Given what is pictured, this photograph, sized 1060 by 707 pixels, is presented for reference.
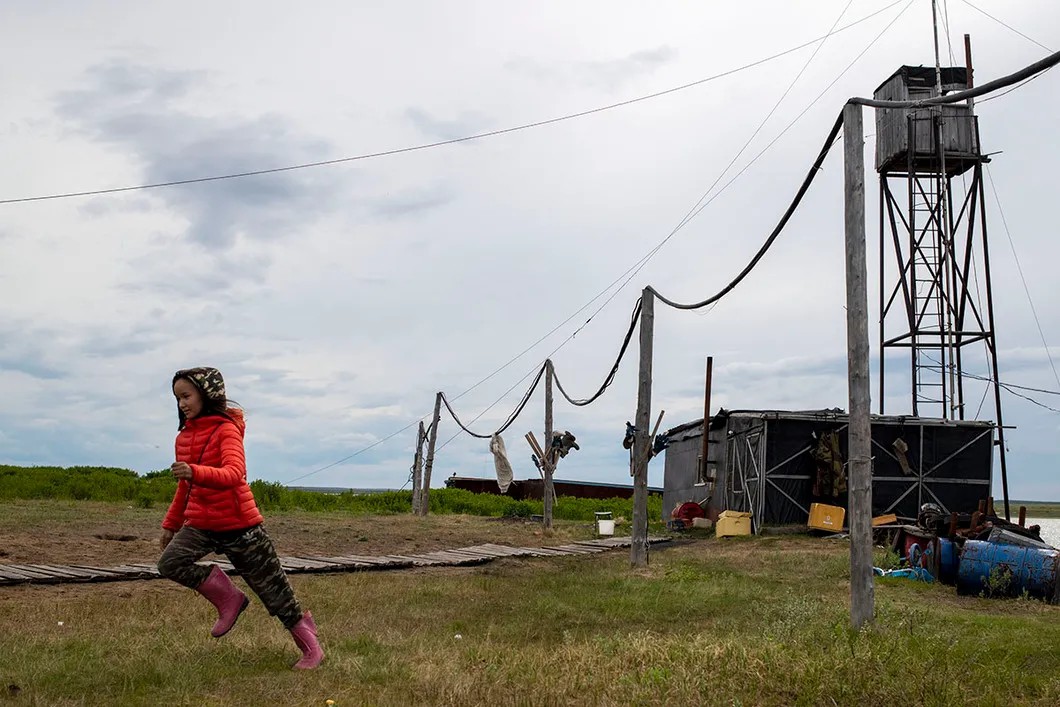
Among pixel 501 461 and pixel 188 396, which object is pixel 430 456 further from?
pixel 188 396

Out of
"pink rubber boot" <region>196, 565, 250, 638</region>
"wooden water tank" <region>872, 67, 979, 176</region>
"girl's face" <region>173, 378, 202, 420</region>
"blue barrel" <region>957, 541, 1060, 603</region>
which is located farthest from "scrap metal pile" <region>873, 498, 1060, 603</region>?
"wooden water tank" <region>872, 67, 979, 176</region>

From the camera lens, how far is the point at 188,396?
6.82 meters

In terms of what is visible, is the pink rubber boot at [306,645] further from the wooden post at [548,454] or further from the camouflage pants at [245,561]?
the wooden post at [548,454]

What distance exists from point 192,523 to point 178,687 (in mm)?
1088

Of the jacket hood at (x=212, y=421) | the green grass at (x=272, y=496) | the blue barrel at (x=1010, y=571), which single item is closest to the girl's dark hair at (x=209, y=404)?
the jacket hood at (x=212, y=421)

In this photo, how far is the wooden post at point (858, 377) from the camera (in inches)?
366

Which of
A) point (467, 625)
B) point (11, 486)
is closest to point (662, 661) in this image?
point (467, 625)

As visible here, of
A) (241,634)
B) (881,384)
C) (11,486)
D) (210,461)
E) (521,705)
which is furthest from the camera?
(11,486)

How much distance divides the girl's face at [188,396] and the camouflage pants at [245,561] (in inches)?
29.3

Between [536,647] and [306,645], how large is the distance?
1749 millimetres

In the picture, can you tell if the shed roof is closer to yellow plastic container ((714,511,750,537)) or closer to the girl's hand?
yellow plastic container ((714,511,750,537))

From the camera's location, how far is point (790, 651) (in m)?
7.20

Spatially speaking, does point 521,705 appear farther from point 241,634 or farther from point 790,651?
point 241,634

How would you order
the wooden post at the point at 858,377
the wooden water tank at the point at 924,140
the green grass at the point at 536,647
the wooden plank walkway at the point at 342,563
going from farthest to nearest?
1. the wooden water tank at the point at 924,140
2. the wooden plank walkway at the point at 342,563
3. the wooden post at the point at 858,377
4. the green grass at the point at 536,647
